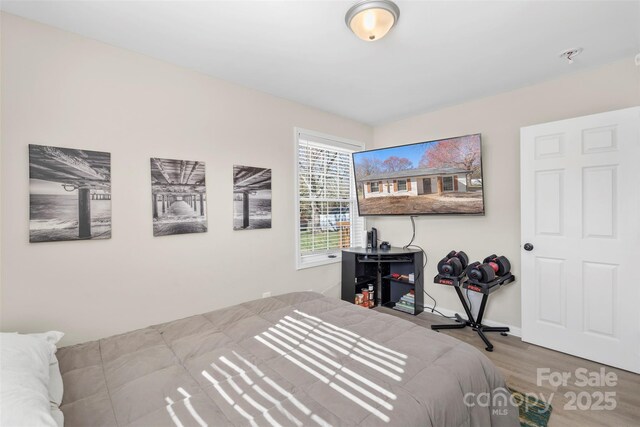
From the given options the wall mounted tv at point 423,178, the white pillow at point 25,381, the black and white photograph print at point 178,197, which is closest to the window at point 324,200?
the wall mounted tv at point 423,178

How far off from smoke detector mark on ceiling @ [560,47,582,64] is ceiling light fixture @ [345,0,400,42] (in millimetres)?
1524

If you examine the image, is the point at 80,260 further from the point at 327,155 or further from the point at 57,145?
the point at 327,155

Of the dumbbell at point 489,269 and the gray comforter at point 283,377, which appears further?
the dumbbell at point 489,269

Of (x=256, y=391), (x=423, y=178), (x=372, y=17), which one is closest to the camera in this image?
(x=256, y=391)

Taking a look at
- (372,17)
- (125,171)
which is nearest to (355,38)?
(372,17)

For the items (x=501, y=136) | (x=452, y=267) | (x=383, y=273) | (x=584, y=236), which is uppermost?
(x=501, y=136)

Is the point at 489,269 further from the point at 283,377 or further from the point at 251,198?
the point at 251,198

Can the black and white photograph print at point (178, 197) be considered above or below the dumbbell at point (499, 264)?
above

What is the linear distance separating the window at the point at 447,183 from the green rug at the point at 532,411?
1.90 m

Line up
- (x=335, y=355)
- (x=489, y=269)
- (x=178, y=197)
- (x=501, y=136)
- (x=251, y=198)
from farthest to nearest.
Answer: (x=501, y=136), (x=251, y=198), (x=489, y=269), (x=178, y=197), (x=335, y=355)

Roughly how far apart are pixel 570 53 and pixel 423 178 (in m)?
1.54

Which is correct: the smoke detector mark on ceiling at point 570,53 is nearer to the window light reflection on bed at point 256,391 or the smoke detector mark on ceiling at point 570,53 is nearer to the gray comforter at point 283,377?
the gray comforter at point 283,377

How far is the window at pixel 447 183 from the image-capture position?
3088 mm

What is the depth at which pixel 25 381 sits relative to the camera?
0.93m
